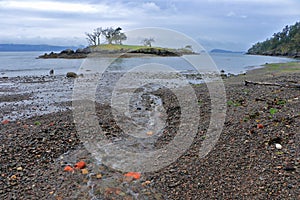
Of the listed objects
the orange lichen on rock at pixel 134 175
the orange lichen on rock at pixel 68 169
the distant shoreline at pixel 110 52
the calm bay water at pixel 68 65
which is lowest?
the orange lichen on rock at pixel 134 175

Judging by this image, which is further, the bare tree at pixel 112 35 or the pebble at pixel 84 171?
the bare tree at pixel 112 35

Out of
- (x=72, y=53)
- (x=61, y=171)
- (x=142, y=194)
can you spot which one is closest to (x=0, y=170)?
(x=61, y=171)

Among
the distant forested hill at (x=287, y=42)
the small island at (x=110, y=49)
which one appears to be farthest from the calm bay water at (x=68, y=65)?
the distant forested hill at (x=287, y=42)

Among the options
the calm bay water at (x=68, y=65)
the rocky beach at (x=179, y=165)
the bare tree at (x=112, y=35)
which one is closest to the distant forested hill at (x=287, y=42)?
the calm bay water at (x=68, y=65)

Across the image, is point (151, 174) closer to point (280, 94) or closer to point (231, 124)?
point (231, 124)

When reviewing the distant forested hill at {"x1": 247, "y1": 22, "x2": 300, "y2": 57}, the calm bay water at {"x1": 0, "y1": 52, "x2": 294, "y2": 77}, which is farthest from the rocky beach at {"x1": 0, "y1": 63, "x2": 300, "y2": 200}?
the distant forested hill at {"x1": 247, "y1": 22, "x2": 300, "y2": 57}

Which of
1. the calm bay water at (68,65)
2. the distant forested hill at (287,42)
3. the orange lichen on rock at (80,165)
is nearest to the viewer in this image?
the orange lichen on rock at (80,165)

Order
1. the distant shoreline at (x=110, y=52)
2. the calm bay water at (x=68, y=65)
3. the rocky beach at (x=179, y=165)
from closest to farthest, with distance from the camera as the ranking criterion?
the rocky beach at (x=179, y=165) < the calm bay water at (x=68, y=65) < the distant shoreline at (x=110, y=52)

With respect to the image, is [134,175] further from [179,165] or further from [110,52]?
[110,52]

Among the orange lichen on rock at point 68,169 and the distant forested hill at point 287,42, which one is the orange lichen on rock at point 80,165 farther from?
the distant forested hill at point 287,42

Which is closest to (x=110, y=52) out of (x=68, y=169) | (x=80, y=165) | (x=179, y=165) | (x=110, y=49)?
(x=110, y=49)

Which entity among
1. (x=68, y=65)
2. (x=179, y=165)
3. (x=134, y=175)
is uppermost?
(x=68, y=65)

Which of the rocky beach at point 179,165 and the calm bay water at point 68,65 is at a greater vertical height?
the calm bay water at point 68,65

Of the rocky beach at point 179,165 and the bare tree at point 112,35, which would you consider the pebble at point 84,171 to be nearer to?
the rocky beach at point 179,165
